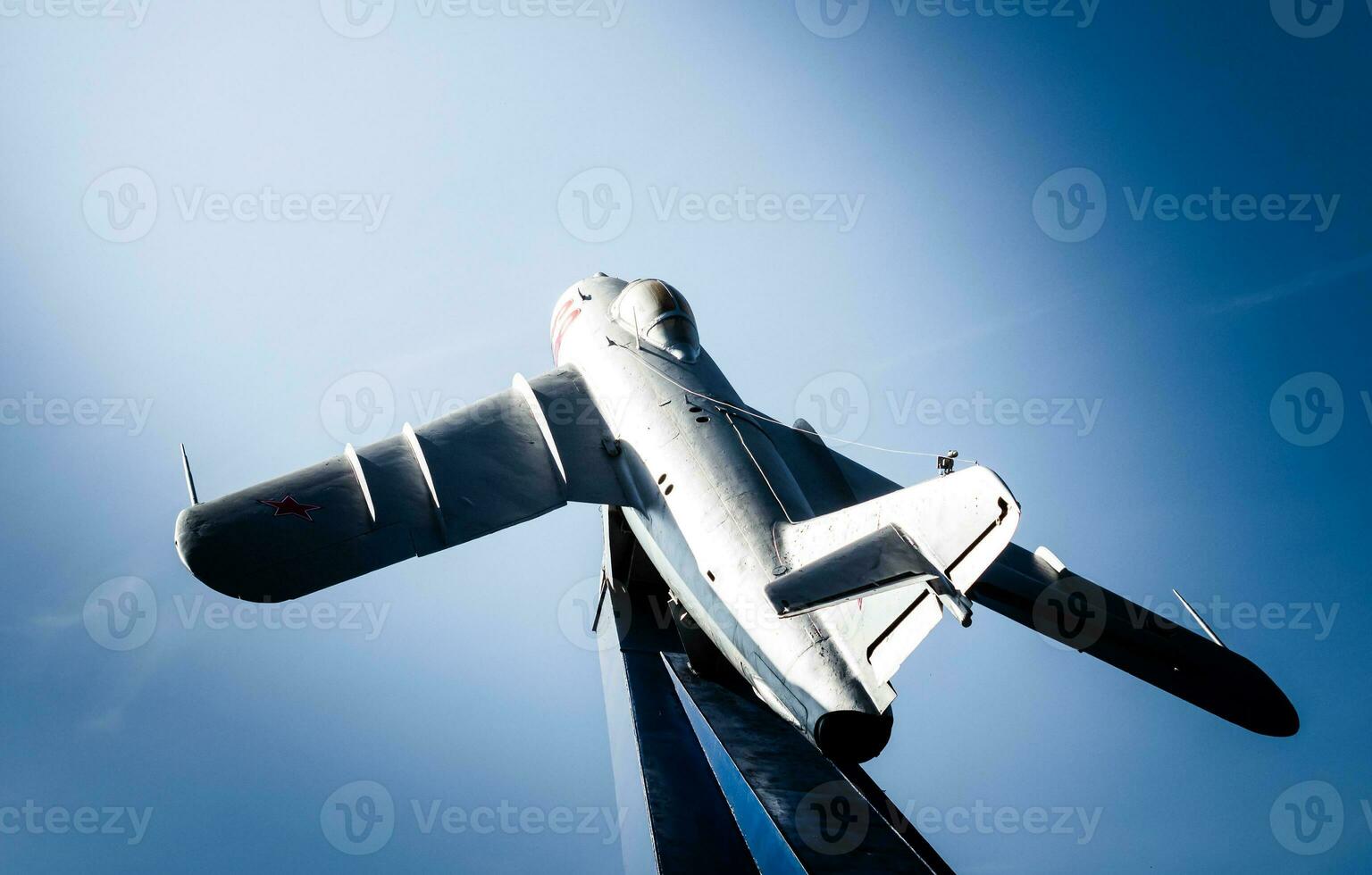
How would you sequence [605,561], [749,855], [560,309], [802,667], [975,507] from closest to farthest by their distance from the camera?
[975,507] → [749,855] → [802,667] → [605,561] → [560,309]

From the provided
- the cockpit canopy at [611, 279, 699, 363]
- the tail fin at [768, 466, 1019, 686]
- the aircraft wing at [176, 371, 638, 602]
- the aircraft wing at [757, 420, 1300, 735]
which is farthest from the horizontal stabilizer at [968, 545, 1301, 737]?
the cockpit canopy at [611, 279, 699, 363]

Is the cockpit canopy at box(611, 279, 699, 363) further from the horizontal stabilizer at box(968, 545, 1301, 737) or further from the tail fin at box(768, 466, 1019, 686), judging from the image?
the tail fin at box(768, 466, 1019, 686)

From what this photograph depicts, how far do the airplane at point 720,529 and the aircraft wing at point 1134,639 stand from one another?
4cm

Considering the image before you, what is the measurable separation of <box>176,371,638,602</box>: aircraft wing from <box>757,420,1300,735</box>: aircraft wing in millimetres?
4891

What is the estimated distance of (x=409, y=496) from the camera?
60.7 ft

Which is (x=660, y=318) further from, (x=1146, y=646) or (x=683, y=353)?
(x=1146, y=646)

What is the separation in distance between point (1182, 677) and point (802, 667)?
7.42 meters

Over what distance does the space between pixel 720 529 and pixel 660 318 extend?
6.20 metres

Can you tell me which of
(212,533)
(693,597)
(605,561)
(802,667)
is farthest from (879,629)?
(212,533)

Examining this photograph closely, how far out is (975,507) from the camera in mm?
12227

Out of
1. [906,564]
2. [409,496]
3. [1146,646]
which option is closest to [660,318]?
[409,496]

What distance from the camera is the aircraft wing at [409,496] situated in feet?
54.6

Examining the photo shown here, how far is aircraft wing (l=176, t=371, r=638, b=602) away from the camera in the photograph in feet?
54.6

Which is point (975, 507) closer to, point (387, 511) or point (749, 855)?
point (749, 855)
